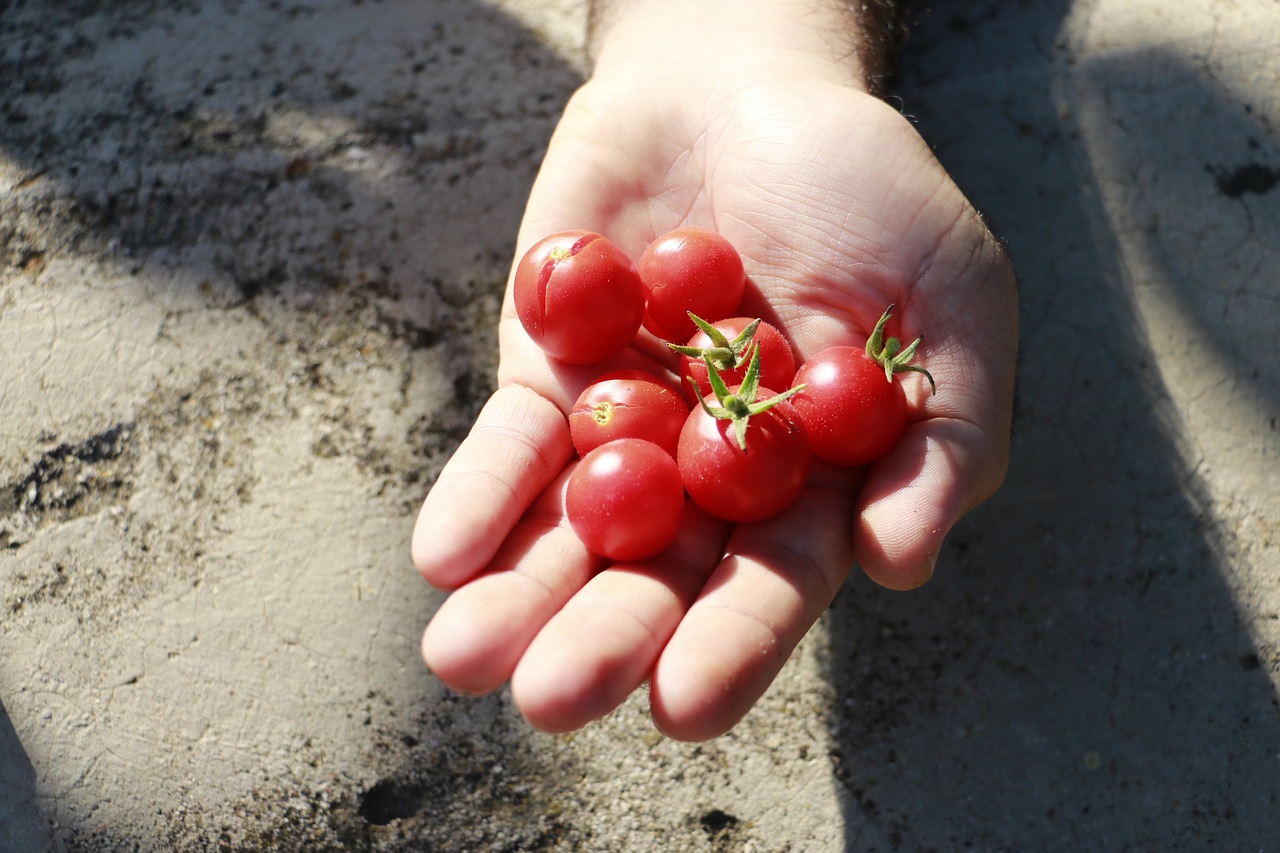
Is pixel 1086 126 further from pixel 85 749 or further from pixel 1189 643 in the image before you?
pixel 85 749

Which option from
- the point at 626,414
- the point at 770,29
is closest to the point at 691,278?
the point at 626,414

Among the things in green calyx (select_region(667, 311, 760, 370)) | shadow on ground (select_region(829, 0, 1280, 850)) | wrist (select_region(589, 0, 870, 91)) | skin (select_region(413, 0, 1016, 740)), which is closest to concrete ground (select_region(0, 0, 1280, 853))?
shadow on ground (select_region(829, 0, 1280, 850))

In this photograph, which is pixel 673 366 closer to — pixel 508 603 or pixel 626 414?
pixel 626 414

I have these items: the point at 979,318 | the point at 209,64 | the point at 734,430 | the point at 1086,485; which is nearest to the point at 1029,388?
the point at 1086,485

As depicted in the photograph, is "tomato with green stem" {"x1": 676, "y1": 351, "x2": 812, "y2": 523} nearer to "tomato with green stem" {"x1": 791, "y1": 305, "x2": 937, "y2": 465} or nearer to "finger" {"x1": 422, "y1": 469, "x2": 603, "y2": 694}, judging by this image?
"tomato with green stem" {"x1": 791, "y1": 305, "x2": 937, "y2": 465}

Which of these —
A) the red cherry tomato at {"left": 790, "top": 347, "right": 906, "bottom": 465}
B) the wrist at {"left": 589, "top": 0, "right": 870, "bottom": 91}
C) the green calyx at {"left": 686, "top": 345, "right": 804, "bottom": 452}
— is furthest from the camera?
the wrist at {"left": 589, "top": 0, "right": 870, "bottom": 91}

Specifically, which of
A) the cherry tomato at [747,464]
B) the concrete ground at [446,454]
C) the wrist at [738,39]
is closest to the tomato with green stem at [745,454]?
the cherry tomato at [747,464]
